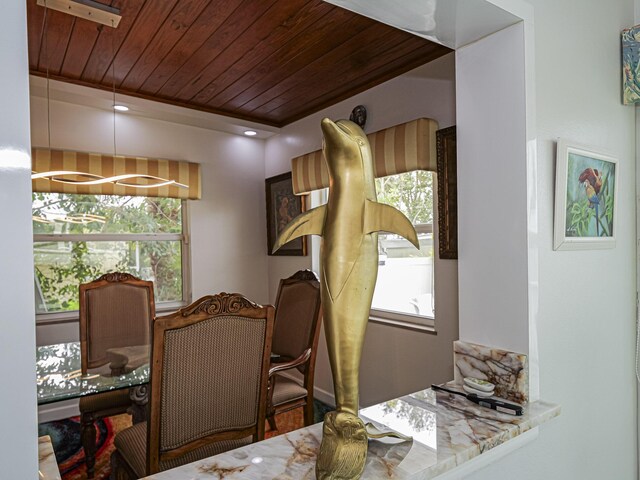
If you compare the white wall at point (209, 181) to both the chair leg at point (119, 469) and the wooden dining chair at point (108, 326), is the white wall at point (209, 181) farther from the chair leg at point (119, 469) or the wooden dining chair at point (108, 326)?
the chair leg at point (119, 469)

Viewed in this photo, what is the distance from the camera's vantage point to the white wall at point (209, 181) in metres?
3.40

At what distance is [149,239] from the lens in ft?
12.5

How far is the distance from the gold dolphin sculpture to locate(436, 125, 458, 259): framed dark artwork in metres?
1.70

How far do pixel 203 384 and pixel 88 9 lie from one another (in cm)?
179

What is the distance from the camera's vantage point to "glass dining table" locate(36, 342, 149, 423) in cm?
185

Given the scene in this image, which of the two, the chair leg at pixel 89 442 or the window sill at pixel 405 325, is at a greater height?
the window sill at pixel 405 325

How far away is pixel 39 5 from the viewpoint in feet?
6.48

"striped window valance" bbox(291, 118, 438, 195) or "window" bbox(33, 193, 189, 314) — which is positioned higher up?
"striped window valance" bbox(291, 118, 438, 195)

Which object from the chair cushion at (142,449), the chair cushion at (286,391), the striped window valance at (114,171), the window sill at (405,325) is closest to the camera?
the chair cushion at (142,449)

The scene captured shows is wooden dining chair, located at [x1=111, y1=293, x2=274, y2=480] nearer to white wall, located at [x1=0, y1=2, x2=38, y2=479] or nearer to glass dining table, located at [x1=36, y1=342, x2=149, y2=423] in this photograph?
glass dining table, located at [x1=36, y1=342, x2=149, y2=423]

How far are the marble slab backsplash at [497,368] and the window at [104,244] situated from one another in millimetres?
2769

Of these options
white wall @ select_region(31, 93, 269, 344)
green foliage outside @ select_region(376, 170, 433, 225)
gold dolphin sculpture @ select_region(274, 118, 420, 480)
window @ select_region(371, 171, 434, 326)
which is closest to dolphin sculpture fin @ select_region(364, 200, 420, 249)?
gold dolphin sculpture @ select_region(274, 118, 420, 480)

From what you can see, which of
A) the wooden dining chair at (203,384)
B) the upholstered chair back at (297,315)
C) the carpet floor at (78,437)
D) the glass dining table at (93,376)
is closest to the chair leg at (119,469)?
the wooden dining chair at (203,384)

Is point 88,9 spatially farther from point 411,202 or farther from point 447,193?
point 411,202
